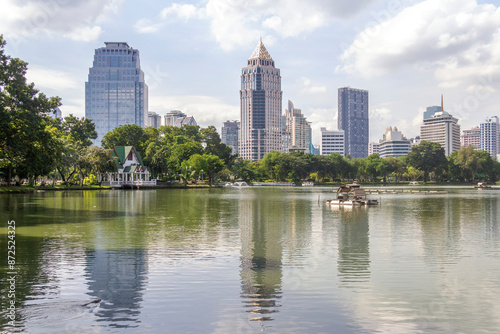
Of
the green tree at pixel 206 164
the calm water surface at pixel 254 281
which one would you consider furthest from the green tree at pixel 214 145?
the calm water surface at pixel 254 281

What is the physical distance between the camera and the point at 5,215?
29.4m

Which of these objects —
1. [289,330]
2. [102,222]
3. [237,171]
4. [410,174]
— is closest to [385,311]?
[289,330]

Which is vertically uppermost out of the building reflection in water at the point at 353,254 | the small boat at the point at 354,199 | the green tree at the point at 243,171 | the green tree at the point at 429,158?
the green tree at the point at 429,158

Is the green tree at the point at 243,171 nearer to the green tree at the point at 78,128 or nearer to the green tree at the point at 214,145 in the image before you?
the green tree at the point at 214,145

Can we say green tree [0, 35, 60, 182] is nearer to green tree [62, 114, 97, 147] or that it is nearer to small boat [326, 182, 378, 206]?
small boat [326, 182, 378, 206]

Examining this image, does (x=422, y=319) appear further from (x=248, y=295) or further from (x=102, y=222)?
(x=102, y=222)

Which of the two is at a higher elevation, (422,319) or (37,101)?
(37,101)

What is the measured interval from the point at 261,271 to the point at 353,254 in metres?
4.43

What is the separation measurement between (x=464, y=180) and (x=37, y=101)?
172 m

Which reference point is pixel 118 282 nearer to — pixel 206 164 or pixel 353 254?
pixel 353 254

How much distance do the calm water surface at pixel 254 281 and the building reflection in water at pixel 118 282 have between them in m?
0.04

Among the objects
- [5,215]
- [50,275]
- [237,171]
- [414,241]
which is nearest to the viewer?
[50,275]

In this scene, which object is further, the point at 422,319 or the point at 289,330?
the point at 422,319

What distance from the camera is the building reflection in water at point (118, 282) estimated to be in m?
8.95
